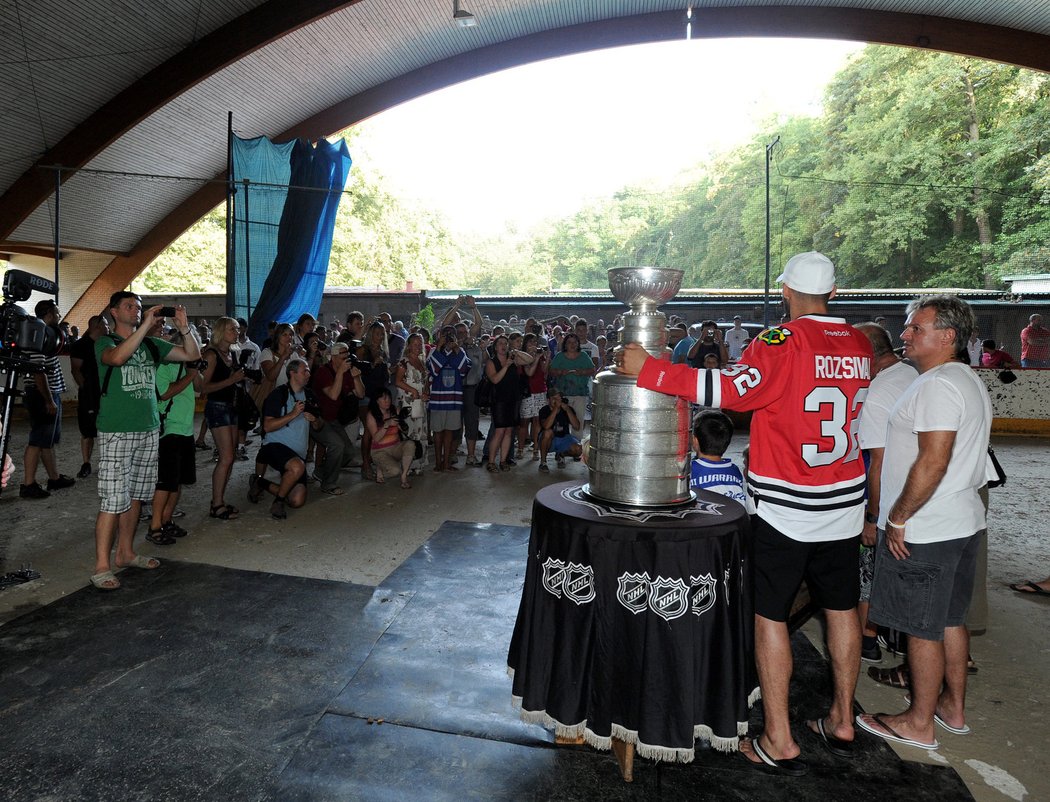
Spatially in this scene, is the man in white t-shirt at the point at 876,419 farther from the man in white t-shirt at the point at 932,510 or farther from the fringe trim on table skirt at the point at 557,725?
the fringe trim on table skirt at the point at 557,725

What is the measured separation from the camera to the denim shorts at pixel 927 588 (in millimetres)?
2996

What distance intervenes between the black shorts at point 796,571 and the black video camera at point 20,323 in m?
4.41

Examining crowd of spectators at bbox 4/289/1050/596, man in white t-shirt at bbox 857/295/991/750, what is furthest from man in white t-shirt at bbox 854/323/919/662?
crowd of spectators at bbox 4/289/1050/596

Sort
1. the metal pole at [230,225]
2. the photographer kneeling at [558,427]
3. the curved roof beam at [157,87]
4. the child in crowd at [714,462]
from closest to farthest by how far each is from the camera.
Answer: the child in crowd at [714,462]
the photographer kneeling at [558,427]
the metal pole at [230,225]
the curved roof beam at [157,87]

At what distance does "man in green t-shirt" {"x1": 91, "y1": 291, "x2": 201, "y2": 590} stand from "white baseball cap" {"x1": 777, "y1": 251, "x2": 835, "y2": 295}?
3.99m

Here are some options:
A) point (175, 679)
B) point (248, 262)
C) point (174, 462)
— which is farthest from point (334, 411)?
point (248, 262)

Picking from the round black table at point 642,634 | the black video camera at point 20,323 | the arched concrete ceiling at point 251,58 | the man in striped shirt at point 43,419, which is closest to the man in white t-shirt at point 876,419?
the round black table at point 642,634

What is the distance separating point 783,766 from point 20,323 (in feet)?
16.2

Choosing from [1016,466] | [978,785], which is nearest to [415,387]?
[978,785]

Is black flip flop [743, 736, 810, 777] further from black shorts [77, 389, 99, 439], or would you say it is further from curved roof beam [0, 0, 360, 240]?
curved roof beam [0, 0, 360, 240]

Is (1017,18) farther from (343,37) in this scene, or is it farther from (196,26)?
(196,26)

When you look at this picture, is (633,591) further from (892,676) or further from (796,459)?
(892,676)

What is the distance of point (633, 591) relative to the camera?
2.66 metres

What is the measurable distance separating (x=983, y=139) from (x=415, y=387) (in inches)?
1179
